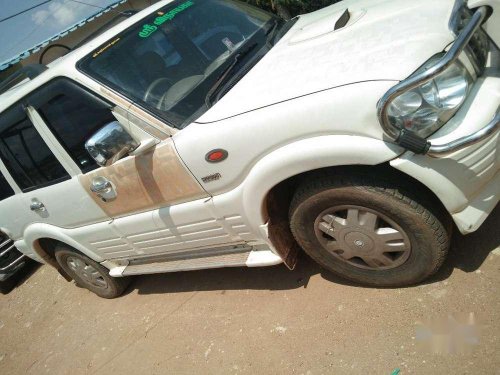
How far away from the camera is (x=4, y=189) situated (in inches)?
149

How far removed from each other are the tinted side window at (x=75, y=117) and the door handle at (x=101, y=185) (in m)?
0.12

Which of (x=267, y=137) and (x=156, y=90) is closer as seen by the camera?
(x=267, y=137)

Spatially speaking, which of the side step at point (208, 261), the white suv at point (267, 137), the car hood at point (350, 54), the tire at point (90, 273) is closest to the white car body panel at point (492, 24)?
the white suv at point (267, 137)

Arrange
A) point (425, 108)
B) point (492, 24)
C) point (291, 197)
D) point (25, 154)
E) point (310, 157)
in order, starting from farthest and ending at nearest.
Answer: point (25, 154)
point (291, 197)
point (492, 24)
point (310, 157)
point (425, 108)

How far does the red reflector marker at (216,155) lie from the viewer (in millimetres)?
2354

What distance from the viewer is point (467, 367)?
207 cm

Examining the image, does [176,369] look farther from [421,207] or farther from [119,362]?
[421,207]

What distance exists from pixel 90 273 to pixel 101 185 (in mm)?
1615

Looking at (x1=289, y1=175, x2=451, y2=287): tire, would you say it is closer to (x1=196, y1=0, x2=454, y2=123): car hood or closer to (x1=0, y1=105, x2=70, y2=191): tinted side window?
(x1=196, y1=0, x2=454, y2=123): car hood

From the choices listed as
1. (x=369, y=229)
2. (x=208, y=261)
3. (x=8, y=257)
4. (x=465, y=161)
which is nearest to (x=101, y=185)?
(x=208, y=261)

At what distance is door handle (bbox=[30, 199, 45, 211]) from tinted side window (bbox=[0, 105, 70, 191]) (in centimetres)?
11

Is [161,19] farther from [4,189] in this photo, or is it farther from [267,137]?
[4,189]

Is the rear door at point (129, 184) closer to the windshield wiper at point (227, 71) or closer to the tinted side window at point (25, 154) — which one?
the tinted side window at point (25, 154)

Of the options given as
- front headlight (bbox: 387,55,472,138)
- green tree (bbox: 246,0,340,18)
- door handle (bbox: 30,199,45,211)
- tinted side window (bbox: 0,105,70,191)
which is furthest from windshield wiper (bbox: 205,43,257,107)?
green tree (bbox: 246,0,340,18)
